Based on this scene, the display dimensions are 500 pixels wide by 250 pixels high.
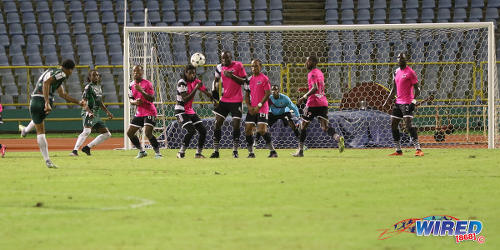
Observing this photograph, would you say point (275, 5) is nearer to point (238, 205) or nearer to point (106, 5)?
point (106, 5)

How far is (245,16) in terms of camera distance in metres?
31.0

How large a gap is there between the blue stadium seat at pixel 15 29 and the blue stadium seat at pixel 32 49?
84 cm

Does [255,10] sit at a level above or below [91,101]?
above

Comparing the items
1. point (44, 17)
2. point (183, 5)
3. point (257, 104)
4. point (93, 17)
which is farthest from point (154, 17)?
point (257, 104)

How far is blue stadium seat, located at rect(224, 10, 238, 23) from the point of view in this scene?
3102 centimetres

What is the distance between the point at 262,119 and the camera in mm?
15555

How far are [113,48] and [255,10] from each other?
5.70 meters

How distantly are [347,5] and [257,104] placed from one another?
16593 millimetres

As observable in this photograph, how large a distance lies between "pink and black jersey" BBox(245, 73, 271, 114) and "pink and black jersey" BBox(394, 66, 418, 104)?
2589 mm

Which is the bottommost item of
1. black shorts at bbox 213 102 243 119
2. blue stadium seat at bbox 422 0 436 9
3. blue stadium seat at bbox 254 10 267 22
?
black shorts at bbox 213 102 243 119

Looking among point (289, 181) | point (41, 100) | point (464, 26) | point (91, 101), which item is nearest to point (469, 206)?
point (289, 181)

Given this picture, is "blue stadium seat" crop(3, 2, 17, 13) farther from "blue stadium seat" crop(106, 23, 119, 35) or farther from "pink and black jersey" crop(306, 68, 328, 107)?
"pink and black jersey" crop(306, 68, 328, 107)

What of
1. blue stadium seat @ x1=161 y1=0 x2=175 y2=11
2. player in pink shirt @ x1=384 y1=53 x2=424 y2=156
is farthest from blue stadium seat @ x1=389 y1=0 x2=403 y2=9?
player in pink shirt @ x1=384 y1=53 x2=424 y2=156

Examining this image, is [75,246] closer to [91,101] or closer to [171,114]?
[91,101]
